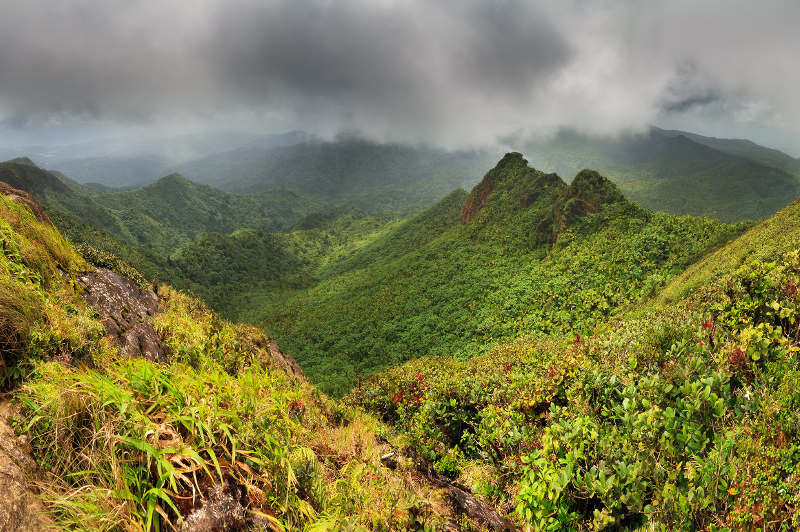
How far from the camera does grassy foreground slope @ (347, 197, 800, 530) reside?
273cm

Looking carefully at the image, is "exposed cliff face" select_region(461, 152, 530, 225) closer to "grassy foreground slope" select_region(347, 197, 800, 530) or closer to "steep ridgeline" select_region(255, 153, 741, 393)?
"steep ridgeline" select_region(255, 153, 741, 393)

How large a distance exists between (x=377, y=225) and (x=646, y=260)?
517 feet

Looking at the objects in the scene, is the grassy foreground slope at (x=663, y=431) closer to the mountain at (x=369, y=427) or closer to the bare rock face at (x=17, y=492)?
the mountain at (x=369, y=427)

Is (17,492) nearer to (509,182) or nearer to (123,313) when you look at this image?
(123,313)

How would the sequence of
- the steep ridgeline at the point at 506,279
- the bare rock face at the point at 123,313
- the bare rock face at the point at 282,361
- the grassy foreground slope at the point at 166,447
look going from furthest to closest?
the steep ridgeline at the point at 506,279 < the bare rock face at the point at 282,361 < the bare rock face at the point at 123,313 < the grassy foreground slope at the point at 166,447

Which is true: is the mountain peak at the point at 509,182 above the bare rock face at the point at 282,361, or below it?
above

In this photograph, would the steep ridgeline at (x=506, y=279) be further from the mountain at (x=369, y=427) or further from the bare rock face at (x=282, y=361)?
the mountain at (x=369, y=427)

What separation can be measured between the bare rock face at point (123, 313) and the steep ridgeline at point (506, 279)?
2171cm

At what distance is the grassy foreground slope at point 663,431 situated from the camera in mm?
2730

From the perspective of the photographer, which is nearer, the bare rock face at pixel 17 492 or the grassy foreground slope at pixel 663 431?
the bare rock face at pixel 17 492

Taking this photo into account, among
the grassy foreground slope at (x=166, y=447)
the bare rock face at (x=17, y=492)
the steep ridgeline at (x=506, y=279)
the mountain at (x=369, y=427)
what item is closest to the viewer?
the bare rock face at (x=17, y=492)

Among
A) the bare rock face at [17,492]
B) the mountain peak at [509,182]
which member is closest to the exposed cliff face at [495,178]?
the mountain peak at [509,182]

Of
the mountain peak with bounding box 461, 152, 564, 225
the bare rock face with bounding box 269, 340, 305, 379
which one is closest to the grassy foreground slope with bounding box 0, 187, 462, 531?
the bare rock face with bounding box 269, 340, 305, 379

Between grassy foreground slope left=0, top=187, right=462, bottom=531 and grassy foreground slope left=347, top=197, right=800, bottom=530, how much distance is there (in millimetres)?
1436
